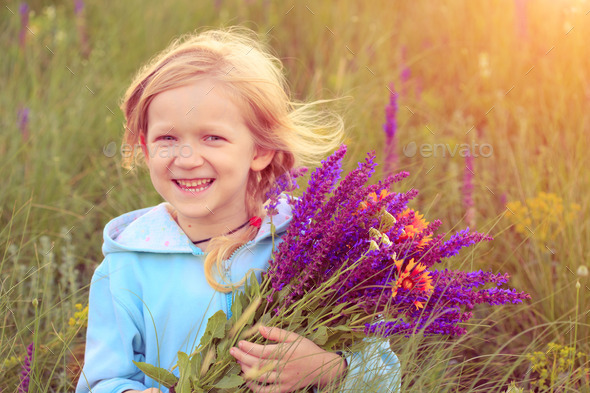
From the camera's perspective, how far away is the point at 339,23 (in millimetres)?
4273

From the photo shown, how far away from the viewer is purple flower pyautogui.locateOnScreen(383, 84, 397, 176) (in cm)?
236

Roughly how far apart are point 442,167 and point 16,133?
225 centimetres

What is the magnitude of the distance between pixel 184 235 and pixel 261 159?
0.35m

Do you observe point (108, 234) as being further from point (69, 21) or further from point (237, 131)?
point (69, 21)

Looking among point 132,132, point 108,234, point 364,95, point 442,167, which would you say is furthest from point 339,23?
point 108,234

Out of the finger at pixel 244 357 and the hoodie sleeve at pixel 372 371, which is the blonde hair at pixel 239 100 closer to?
the finger at pixel 244 357

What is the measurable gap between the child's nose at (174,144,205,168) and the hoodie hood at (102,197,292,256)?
0.76ft

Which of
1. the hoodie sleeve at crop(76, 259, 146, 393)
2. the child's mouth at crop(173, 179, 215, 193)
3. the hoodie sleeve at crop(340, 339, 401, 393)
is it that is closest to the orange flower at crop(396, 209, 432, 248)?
the hoodie sleeve at crop(340, 339, 401, 393)

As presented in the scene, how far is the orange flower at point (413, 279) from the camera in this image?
1.48 metres

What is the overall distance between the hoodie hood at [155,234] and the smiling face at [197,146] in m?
0.08

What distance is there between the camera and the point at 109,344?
5.75ft

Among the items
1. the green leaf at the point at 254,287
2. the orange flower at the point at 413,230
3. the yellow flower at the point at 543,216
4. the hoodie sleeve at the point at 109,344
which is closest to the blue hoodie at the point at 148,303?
the hoodie sleeve at the point at 109,344

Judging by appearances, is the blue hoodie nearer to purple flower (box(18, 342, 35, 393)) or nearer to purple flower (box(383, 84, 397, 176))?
purple flower (box(18, 342, 35, 393))

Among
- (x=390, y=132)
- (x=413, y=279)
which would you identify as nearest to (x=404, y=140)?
(x=390, y=132)
